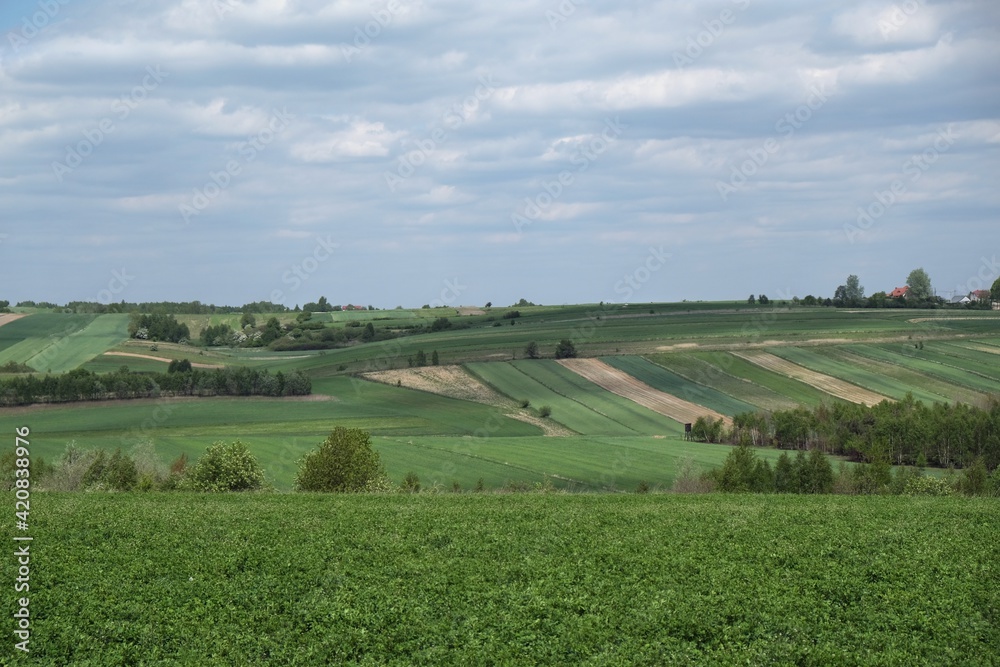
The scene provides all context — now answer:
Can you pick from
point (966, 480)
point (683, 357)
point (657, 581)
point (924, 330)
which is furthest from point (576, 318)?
point (657, 581)

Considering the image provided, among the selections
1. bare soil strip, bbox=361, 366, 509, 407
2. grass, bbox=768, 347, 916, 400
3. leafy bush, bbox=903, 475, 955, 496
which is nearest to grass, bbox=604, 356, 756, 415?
grass, bbox=768, 347, 916, 400

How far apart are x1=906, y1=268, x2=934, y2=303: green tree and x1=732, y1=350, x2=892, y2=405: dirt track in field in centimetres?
6439

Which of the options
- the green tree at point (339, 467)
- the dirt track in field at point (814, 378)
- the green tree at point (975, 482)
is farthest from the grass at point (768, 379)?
the green tree at point (339, 467)

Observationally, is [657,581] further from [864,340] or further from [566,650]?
[864,340]

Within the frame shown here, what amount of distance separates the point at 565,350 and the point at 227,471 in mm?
59091

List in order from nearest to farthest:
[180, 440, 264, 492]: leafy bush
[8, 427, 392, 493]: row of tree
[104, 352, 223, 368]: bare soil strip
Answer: [8, 427, 392, 493]: row of tree < [180, 440, 264, 492]: leafy bush < [104, 352, 223, 368]: bare soil strip

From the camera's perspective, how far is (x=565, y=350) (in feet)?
319

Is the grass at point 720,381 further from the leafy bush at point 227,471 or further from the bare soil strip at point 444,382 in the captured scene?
the leafy bush at point 227,471

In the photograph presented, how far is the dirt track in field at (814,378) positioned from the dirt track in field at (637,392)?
1233 cm

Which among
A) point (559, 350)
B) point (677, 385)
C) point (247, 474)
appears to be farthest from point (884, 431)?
→ point (247, 474)

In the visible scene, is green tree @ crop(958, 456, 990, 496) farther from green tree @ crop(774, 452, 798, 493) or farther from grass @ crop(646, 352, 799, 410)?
grass @ crop(646, 352, 799, 410)

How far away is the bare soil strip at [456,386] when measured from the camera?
79.9 m

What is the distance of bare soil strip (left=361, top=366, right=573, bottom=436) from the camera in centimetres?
7988

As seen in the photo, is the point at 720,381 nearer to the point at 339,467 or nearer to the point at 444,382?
the point at 444,382
